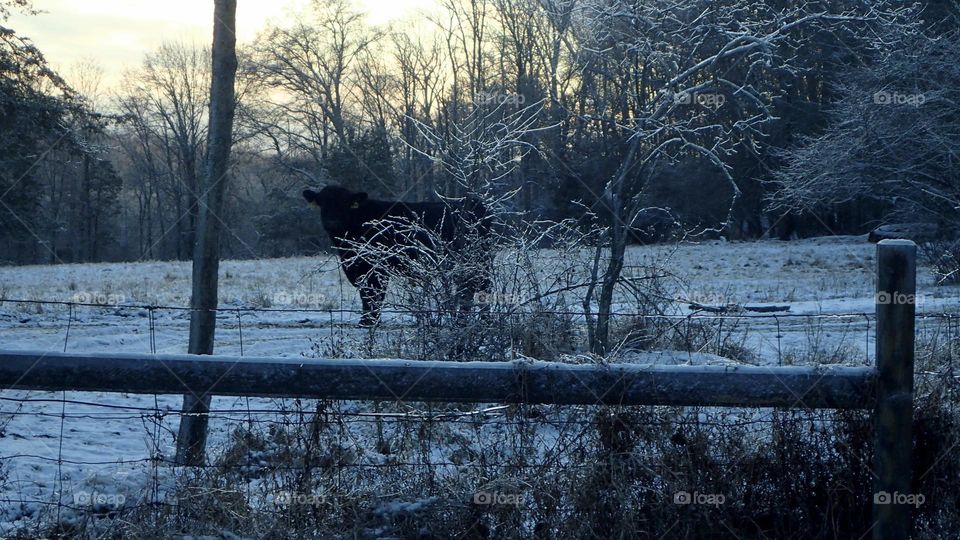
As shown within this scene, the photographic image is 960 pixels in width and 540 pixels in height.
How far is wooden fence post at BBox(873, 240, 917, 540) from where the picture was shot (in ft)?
13.1

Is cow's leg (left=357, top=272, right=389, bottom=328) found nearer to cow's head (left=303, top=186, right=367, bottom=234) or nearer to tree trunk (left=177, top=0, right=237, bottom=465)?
tree trunk (left=177, top=0, right=237, bottom=465)

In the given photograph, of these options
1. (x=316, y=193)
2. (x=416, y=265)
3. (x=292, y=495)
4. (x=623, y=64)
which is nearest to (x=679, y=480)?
(x=292, y=495)

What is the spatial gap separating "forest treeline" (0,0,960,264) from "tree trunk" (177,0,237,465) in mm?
2100

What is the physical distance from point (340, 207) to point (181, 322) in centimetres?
304

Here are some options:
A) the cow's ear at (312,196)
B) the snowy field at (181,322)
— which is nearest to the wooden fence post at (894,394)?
the snowy field at (181,322)

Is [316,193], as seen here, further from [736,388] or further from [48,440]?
[736,388]

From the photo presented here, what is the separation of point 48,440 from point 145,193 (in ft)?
180

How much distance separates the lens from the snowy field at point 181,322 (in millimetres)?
5230

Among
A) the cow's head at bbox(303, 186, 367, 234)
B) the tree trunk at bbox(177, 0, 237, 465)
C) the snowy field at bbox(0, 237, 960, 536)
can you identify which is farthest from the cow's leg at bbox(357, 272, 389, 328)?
the cow's head at bbox(303, 186, 367, 234)

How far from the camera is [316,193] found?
13164mm

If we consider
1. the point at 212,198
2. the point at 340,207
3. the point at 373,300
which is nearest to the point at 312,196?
the point at 340,207

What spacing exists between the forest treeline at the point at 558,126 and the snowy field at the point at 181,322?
1589mm

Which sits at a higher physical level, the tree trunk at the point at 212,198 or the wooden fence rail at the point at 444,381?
the tree trunk at the point at 212,198

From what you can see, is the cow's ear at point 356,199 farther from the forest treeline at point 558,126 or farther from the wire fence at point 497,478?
the wire fence at point 497,478
